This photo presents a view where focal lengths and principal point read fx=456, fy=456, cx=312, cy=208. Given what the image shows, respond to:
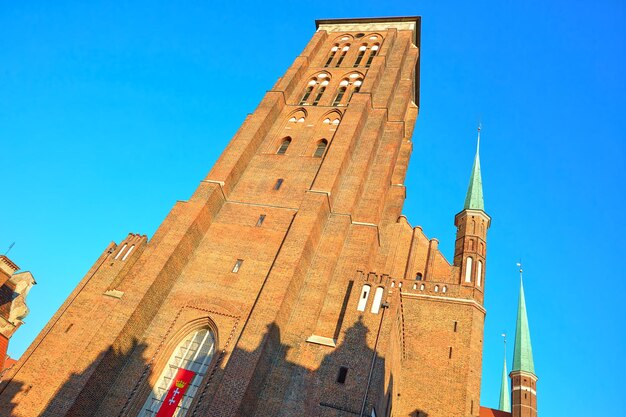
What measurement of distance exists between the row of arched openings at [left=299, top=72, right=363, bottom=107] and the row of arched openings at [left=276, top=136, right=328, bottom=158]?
3.51 m

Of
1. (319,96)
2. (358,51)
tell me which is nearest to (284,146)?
(319,96)

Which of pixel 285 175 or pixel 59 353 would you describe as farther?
pixel 285 175

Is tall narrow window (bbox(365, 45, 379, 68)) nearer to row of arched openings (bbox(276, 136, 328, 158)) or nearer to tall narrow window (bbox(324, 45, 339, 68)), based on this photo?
tall narrow window (bbox(324, 45, 339, 68))

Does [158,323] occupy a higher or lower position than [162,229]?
lower

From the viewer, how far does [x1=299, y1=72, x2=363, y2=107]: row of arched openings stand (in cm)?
2741

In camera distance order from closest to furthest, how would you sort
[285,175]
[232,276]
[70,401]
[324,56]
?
[70,401] < [232,276] < [285,175] < [324,56]

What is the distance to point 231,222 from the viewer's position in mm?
20031

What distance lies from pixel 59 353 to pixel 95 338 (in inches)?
83.6

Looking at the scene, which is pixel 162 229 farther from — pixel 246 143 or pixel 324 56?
pixel 324 56

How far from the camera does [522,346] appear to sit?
3566 cm

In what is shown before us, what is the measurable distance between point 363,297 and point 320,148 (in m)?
9.93

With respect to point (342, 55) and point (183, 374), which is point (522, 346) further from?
point (183, 374)

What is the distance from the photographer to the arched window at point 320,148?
927 inches

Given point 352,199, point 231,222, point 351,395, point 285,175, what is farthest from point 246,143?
point 351,395
